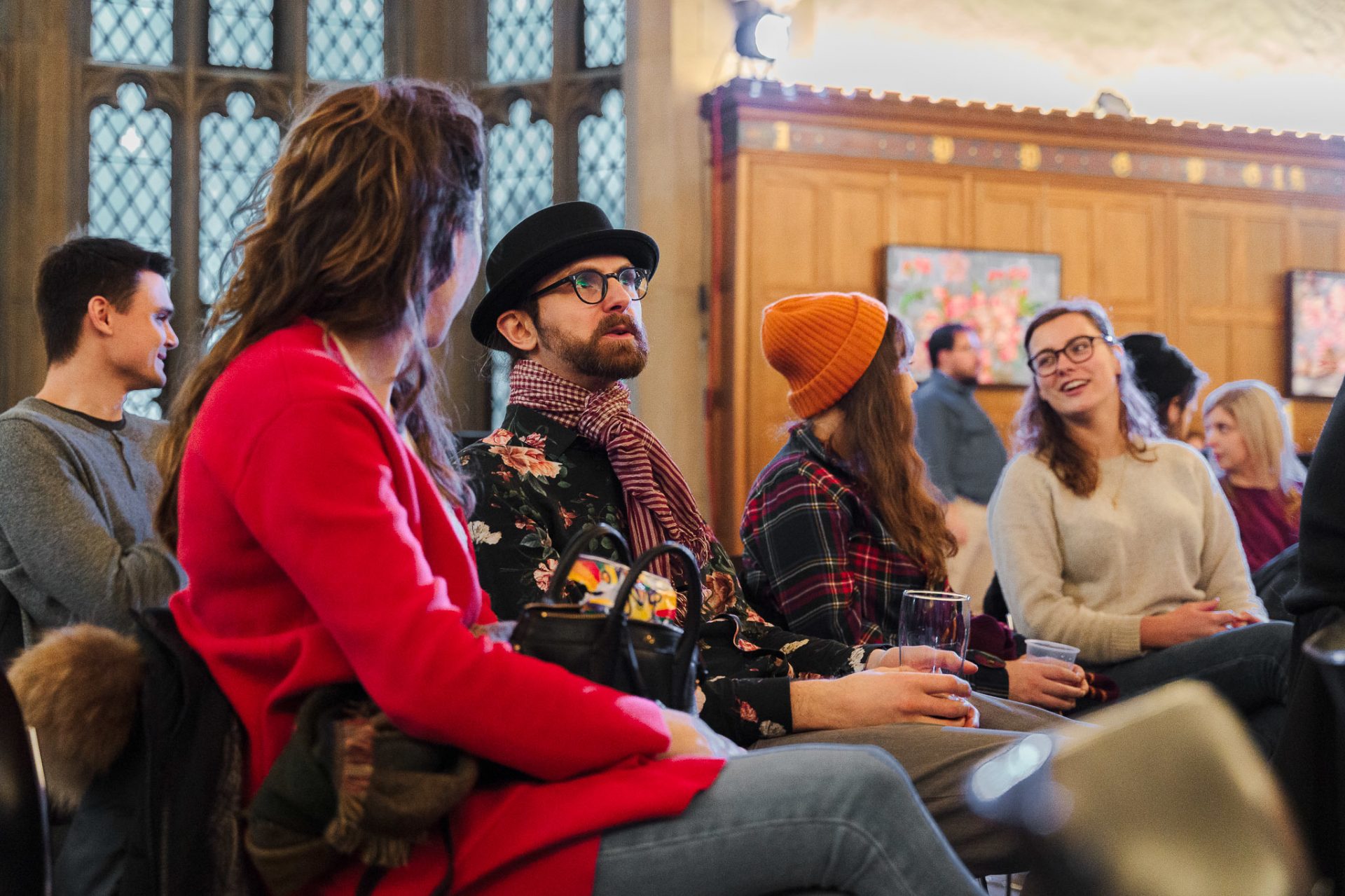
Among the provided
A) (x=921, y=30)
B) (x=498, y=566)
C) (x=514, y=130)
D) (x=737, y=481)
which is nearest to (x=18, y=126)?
(x=514, y=130)

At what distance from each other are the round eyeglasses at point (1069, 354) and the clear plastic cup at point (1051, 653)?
92 cm

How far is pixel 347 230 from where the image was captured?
1.46 metres

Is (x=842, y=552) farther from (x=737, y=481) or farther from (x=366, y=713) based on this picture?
(x=737, y=481)

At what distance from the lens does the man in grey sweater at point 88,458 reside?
2.56 meters

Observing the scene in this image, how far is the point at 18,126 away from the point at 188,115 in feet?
3.20

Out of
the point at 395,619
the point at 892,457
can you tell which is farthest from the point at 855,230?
the point at 395,619

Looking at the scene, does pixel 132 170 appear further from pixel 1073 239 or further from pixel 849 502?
pixel 849 502

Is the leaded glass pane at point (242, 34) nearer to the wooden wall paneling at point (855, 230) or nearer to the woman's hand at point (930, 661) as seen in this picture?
the wooden wall paneling at point (855, 230)

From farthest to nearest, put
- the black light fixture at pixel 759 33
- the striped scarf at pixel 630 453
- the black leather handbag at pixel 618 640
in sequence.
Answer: the black light fixture at pixel 759 33 → the striped scarf at pixel 630 453 → the black leather handbag at pixel 618 640

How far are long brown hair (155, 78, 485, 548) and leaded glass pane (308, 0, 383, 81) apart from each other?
285 inches

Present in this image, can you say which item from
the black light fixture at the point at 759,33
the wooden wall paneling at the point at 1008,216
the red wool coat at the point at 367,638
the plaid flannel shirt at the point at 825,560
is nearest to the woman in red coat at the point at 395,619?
the red wool coat at the point at 367,638

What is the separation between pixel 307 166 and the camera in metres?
1.47

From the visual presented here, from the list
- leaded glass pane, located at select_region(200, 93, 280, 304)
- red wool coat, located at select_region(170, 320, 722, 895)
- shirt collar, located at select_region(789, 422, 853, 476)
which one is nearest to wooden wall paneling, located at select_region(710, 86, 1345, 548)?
leaded glass pane, located at select_region(200, 93, 280, 304)

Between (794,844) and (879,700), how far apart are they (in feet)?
2.54
